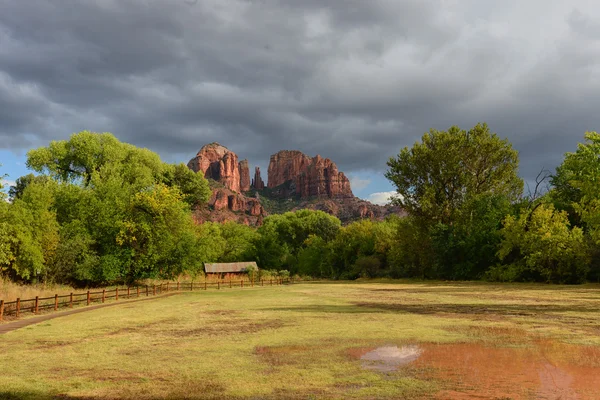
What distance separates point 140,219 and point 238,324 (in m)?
34.3

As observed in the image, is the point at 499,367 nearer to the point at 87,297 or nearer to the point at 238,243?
the point at 87,297

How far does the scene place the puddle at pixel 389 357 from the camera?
10539 mm

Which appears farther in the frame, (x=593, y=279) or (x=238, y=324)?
(x=593, y=279)

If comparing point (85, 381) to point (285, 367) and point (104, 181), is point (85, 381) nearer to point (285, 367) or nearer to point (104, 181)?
point (285, 367)

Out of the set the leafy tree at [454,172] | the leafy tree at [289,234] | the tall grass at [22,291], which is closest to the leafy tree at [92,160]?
the tall grass at [22,291]

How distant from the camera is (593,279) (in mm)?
43219

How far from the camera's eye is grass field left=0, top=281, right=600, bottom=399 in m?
8.62

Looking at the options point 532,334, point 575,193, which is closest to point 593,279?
point 575,193

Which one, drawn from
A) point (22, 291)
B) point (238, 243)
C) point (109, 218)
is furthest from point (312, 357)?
point (238, 243)

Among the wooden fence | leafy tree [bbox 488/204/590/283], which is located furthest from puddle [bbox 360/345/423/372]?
leafy tree [bbox 488/204/590/283]

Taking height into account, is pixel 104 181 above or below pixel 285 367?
above

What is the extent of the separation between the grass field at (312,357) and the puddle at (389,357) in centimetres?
5

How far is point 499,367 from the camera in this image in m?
10.1

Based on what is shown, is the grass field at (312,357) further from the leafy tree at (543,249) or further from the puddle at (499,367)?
the leafy tree at (543,249)
